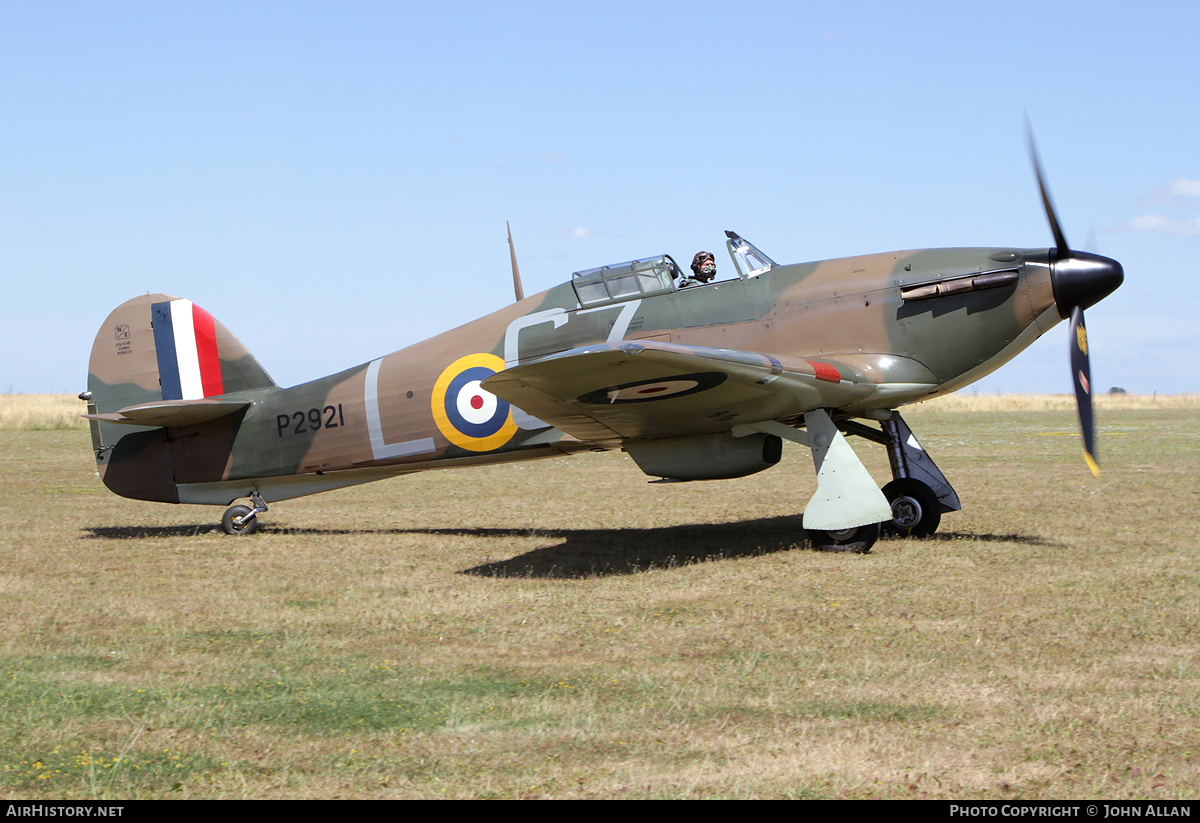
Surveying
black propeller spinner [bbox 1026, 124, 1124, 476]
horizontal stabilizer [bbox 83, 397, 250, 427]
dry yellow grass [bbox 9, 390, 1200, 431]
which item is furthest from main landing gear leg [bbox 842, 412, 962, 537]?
dry yellow grass [bbox 9, 390, 1200, 431]

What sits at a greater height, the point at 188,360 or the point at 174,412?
the point at 188,360

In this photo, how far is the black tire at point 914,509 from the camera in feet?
32.8

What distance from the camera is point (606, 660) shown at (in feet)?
19.0

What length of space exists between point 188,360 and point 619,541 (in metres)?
5.61

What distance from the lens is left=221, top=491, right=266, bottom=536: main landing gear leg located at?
37.3 feet

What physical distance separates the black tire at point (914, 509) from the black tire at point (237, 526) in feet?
22.6

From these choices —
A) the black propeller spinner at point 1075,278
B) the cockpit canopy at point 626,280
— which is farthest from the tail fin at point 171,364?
the black propeller spinner at point 1075,278

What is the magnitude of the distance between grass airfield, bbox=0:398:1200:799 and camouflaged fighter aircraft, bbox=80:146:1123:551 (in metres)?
0.78

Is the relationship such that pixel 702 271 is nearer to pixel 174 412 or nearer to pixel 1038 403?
pixel 174 412

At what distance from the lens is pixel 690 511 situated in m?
13.2

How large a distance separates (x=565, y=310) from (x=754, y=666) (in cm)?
549

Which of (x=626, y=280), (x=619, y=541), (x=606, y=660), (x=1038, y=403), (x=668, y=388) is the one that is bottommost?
(x=1038, y=403)

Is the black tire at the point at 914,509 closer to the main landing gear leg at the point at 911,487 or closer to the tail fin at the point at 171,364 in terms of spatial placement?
the main landing gear leg at the point at 911,487

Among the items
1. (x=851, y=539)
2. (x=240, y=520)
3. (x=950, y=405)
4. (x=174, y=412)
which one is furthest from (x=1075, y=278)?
(x=950, y=405)
